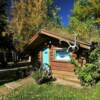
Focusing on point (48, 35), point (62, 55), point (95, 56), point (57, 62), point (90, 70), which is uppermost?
point (48, 35)

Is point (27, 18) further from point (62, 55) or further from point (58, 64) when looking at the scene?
Result: point (62, 55)

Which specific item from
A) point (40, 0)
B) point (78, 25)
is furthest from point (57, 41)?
point (78, 25)

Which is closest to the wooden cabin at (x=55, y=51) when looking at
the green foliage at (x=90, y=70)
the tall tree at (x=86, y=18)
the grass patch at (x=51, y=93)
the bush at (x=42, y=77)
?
the green foliage at (x=90, y=70)

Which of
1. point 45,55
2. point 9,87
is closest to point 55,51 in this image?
point 45,55

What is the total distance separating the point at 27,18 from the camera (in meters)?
36.2

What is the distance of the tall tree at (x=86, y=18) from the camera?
1688 inches

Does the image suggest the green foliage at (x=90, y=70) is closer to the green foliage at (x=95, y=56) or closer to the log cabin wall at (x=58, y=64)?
the green foliage at (x=95, y=56)

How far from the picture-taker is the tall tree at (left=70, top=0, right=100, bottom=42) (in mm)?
42878

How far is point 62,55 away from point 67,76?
70.3 inches

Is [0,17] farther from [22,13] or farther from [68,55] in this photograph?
[68,55]

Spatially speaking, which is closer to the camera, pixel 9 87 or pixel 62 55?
pixel 9 87

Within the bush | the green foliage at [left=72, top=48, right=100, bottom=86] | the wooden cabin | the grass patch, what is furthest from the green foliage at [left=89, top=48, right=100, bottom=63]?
the bush

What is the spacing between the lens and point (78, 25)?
151 feet

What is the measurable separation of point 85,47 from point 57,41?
3.51 meters
